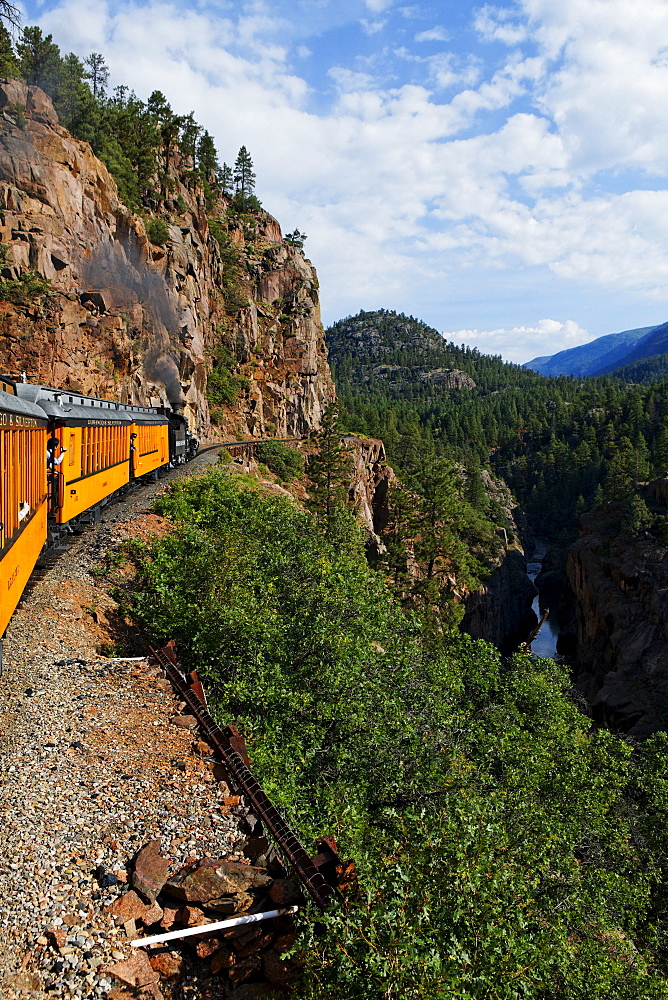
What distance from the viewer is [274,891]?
5340 mm

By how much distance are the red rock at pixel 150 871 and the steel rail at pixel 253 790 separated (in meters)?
1.10

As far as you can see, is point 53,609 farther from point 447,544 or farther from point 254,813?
point 447,544

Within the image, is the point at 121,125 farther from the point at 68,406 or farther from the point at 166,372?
the point at 68,406

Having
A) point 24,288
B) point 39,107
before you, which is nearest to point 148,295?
point 39,107

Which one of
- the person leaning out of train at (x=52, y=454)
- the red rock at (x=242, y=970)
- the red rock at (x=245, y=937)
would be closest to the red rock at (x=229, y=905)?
the red rock at (x=245, y=937)

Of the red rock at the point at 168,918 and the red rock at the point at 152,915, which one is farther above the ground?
the red rock at the point at 152,915

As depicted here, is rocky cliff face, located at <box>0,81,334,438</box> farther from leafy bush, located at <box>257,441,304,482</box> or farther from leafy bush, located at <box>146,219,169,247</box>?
leafy bush, located at <box>257,441,304,482</box>

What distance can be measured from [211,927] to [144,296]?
4034 cm

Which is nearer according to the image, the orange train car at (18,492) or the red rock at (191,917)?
the red rock at (191,917)

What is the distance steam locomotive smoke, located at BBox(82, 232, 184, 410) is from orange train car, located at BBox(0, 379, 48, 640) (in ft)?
92.4

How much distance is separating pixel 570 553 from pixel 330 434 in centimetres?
2877

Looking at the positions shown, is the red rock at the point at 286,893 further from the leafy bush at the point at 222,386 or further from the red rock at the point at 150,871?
the leafy bush at the point at 222,386

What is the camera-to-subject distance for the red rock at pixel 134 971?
4570 millimetres

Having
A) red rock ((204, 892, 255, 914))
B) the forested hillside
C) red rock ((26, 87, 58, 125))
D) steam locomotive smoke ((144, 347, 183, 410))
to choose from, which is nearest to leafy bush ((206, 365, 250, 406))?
steam locomotive smoke ((144, 347, 183, 410))
